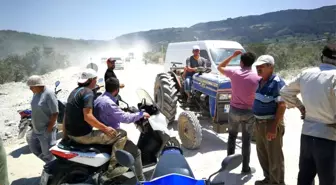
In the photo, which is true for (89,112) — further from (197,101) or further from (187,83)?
Result: (187,83)

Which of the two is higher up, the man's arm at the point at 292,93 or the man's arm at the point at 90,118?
the man's arm at the point at 292,93

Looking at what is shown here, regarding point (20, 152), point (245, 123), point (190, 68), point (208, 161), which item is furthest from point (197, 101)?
point (20, 152)

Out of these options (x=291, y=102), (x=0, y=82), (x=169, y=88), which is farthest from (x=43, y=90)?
(x=0, y=82)

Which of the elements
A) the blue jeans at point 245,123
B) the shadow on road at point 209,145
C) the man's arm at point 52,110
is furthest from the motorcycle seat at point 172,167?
the shadow on road at point 209,145

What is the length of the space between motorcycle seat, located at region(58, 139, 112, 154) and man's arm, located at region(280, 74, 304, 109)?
7.68 ft

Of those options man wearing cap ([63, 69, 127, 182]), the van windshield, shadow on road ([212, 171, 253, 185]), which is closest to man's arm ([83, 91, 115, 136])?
man wearing cap ([63, 69, 127, 182])

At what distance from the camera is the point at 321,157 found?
8.95ft

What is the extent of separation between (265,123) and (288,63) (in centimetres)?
1829

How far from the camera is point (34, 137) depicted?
4.45 metres

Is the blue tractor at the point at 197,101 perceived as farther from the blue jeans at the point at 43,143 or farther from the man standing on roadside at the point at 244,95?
the blue jeans at the point at 43,143

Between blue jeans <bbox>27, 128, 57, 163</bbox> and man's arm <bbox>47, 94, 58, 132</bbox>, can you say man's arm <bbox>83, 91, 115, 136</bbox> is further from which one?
blue jeans <bbox>27, 128, 57, 163</bbox>

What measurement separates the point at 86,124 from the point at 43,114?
106cm

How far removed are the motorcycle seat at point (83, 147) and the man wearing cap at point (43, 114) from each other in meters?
0.73

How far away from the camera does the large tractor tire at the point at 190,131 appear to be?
530cm
